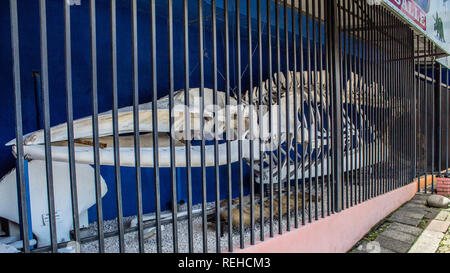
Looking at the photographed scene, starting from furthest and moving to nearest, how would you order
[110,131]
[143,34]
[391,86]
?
[391,86], [143,34], [110,131]

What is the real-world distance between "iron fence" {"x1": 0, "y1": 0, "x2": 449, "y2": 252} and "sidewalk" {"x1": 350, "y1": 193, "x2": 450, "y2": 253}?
55 cm

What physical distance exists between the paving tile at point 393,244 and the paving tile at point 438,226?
957 mm

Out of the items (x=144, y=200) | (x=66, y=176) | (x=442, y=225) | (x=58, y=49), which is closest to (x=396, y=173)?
(x=442, y=225)

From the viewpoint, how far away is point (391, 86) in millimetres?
5359

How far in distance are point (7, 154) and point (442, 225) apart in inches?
242

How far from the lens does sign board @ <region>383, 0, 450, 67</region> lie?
159 inches

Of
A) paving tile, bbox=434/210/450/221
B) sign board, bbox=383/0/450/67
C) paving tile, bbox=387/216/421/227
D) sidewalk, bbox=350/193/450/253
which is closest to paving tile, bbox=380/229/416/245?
sidewalk, bbox=350/193/450/253

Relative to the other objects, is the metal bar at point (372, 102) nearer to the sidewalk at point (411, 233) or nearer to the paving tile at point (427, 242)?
the sidewalk at point (411, 233)

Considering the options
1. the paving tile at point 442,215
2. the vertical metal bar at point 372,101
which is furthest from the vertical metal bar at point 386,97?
the paving tile at point 442,215

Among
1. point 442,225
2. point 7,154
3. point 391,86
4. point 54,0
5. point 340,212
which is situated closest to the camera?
point 7,154

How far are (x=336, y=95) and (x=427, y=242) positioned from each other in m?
2.42
